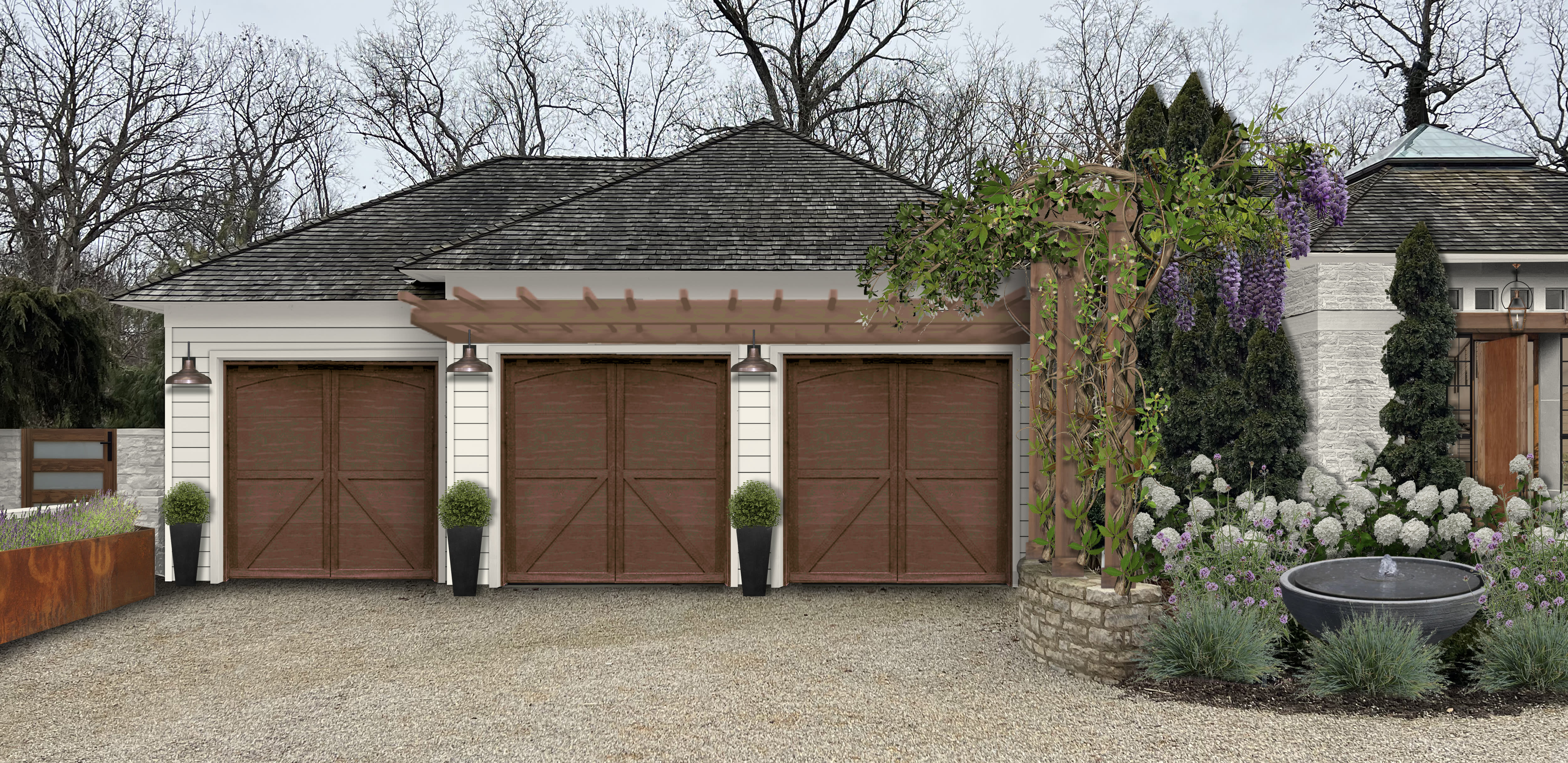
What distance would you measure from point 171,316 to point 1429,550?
10780 mm

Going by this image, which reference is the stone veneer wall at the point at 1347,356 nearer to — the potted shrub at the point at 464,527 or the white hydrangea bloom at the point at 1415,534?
the white hydrangea bloom at the point at 1415,534

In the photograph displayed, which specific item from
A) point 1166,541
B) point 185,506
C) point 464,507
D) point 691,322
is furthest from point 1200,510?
point 185,506

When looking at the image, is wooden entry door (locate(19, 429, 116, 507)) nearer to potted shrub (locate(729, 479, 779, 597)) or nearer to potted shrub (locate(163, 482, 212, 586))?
potted shrub (locate(163, 482, 212, 586))

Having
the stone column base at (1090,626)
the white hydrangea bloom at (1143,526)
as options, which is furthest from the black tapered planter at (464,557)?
the white hydrangea bloom at (1143,526)

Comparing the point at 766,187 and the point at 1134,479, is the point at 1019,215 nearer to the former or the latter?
the point at 1134,479

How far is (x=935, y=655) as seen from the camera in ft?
18.9

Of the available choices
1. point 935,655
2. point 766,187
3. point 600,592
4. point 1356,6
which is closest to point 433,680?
point 600,592

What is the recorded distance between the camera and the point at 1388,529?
555cm

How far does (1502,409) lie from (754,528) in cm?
744

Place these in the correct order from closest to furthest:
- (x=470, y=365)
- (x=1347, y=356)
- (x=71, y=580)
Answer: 1. (x=71, y=580)
2. (x=470, y=365)
3. (x=1347, y=356)

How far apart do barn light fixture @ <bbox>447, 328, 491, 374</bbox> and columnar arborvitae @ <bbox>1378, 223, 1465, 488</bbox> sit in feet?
27.0

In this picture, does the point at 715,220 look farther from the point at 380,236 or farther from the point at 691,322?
the point at 380,236

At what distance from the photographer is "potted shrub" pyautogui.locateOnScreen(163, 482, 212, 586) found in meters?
8.11

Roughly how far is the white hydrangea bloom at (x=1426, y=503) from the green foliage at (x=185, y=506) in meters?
10.1
